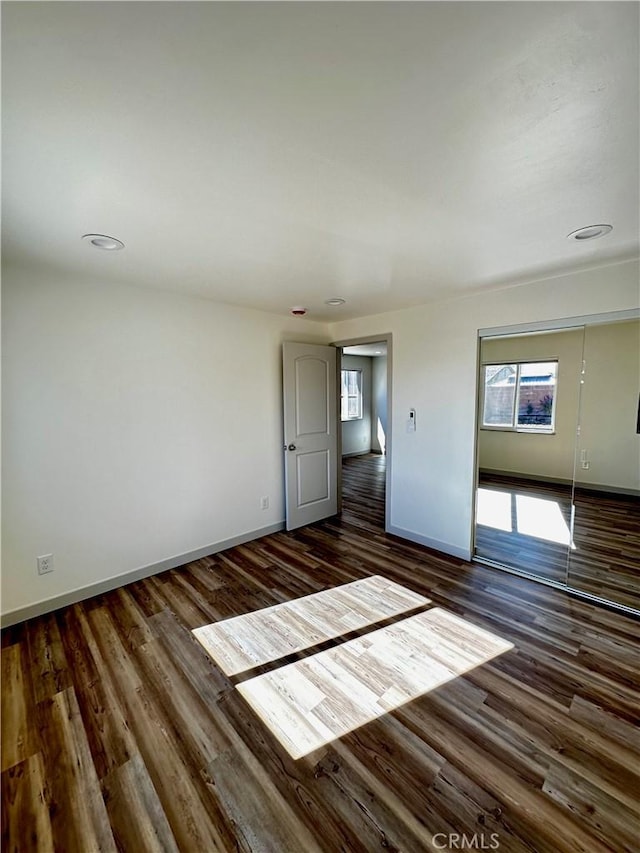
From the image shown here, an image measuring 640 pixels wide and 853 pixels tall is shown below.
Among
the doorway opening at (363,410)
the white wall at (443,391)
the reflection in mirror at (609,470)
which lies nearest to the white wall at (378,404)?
the doorway opening at (363,410)

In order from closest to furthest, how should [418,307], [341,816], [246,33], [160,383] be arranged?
[246,33], [341,816], [160,383], [418,307]

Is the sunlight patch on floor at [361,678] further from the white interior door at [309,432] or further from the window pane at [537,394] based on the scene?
the window pane at [537,394]

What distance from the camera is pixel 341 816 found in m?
1.26

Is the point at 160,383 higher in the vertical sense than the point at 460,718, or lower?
higher

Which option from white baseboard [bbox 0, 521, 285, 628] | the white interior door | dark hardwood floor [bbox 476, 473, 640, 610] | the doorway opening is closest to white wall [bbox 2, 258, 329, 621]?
white baseboard [bbox 0, 521, 285, 628]

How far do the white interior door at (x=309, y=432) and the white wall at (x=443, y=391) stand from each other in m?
0.72

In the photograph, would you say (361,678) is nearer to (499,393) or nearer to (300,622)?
(300,622)

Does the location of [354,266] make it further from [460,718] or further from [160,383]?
[460,718]

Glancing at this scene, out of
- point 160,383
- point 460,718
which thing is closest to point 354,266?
point 160,383

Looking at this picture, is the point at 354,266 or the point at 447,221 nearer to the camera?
the point at 447,221

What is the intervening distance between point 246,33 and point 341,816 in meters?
2.41

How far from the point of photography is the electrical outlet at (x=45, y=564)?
7.93 feet

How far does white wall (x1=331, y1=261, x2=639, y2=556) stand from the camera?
2717 mm

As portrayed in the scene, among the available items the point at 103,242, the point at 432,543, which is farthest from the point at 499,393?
the point at 103,242
